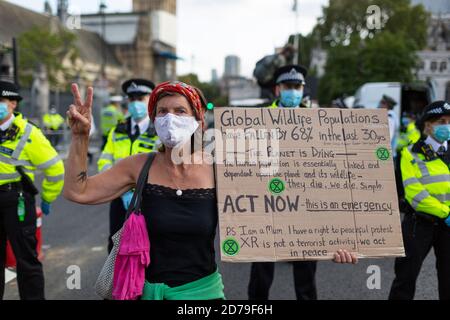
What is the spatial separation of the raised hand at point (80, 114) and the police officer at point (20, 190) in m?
2.03

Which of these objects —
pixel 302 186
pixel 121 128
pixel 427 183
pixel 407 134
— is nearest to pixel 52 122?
pixel 407 134

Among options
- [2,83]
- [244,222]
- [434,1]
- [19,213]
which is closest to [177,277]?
[244,222]

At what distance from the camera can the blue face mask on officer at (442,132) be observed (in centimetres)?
416

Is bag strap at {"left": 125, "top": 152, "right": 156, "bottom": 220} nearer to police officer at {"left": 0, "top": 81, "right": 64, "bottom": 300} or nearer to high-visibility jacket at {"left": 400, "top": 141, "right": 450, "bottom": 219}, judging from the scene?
police officer at {"left": 0, "top": 81, "right": 64, "bottom": 300}

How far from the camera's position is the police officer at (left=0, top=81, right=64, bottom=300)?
4.25m

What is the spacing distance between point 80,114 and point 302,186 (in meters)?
1.16

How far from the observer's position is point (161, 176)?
2678mm

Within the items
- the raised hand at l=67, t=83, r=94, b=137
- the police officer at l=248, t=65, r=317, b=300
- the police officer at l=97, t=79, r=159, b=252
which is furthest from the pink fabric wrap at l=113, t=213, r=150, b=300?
the police officer at l=97, t=79, r=159, b=252

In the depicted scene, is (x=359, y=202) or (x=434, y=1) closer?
(x=359, y=202)

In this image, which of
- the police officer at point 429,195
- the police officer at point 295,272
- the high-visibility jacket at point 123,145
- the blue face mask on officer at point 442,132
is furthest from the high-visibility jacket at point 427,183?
the high-visibility jacket at point 123,145

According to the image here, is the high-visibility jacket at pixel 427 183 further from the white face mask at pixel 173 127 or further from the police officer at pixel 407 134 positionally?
the white face mask at pixel 173 127

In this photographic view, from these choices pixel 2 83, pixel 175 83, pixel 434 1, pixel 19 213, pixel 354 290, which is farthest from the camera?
pixel 434 1
